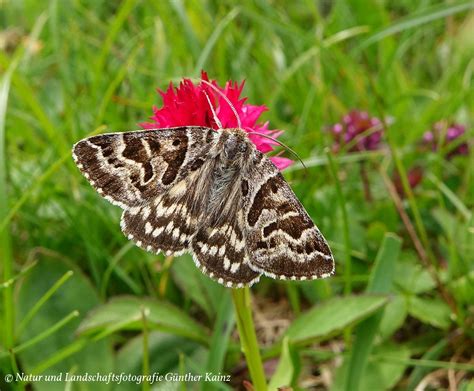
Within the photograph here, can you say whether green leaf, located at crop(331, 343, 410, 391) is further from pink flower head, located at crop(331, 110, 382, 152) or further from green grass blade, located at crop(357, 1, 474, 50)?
green grass blade, located at crop(357, 1, 474, 50)

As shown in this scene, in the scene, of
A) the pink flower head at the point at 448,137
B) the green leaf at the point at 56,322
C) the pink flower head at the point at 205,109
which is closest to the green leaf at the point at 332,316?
the pink flower head at the point at 205,109

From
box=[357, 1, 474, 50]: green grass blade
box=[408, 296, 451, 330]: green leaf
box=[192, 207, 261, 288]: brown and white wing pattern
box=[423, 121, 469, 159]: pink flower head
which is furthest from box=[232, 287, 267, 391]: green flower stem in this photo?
box=[423, 121, 469, 159]: pink flower head

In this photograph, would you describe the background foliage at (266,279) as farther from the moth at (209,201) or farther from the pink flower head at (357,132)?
the moth at (209,201)

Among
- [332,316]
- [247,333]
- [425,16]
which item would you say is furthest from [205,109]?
[425,16]

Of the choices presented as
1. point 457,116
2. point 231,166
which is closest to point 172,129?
point 231,166

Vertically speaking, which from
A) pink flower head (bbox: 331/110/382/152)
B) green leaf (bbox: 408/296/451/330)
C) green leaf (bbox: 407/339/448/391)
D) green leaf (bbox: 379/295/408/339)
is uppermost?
pink flower head (bbox: 331/110/382/152)

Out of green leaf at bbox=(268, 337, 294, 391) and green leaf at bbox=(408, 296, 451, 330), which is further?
green leaf at bbox=(408, 296, 451, 330)

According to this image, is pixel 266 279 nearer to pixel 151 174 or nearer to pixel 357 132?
pixel 357 132
